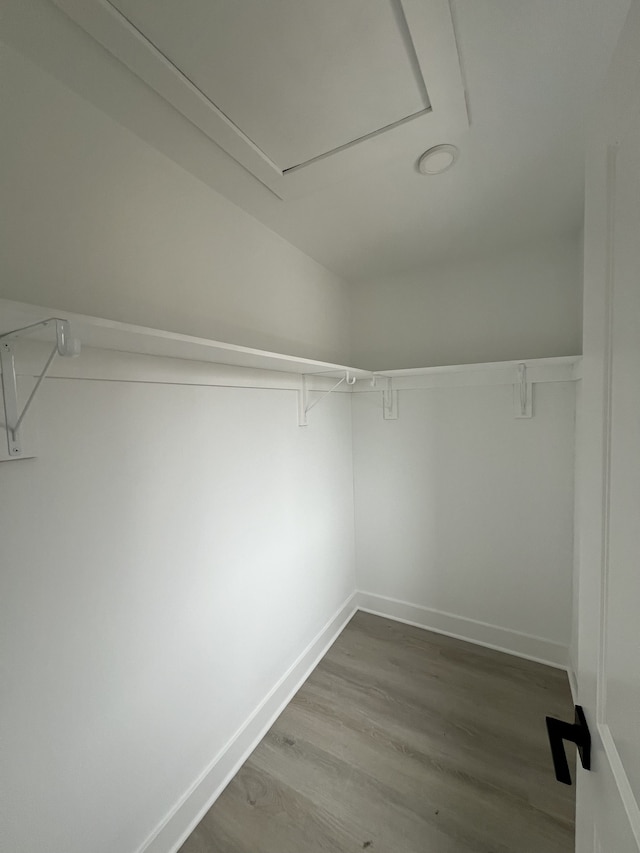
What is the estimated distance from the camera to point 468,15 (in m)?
0.78

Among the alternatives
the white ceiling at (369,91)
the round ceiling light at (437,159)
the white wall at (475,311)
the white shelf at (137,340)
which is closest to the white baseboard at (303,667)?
the white shelf at (137,340)

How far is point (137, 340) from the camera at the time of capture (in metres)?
0.89

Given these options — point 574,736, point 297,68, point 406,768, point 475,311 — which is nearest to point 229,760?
point 406,768

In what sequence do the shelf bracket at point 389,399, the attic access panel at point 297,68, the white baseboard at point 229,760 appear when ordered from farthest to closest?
1. the shelf bracket at point 389,399
2. the white baseboard at point 229,760
3. the attic access panel at point 297,68

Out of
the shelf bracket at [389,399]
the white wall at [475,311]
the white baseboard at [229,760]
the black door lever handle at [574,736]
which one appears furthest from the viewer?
the shelf bracket at [389,399]

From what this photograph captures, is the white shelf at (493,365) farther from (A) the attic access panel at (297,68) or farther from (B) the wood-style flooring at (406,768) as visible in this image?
(B) the wood-style flooring at (406,768)

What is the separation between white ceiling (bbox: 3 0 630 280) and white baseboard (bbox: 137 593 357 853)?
225 cm

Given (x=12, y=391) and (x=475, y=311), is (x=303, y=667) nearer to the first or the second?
(x=12, y=391)

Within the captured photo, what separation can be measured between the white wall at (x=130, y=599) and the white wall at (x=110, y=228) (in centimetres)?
25

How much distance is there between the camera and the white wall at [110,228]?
816 mm

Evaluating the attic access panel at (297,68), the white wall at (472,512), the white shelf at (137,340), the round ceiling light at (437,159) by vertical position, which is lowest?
the white wall at (472,512)

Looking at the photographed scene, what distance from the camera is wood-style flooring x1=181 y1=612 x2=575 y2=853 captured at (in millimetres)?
1184

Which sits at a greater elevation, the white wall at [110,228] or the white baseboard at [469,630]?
the white wall at [110,228]

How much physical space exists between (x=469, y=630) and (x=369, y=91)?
267 cm
